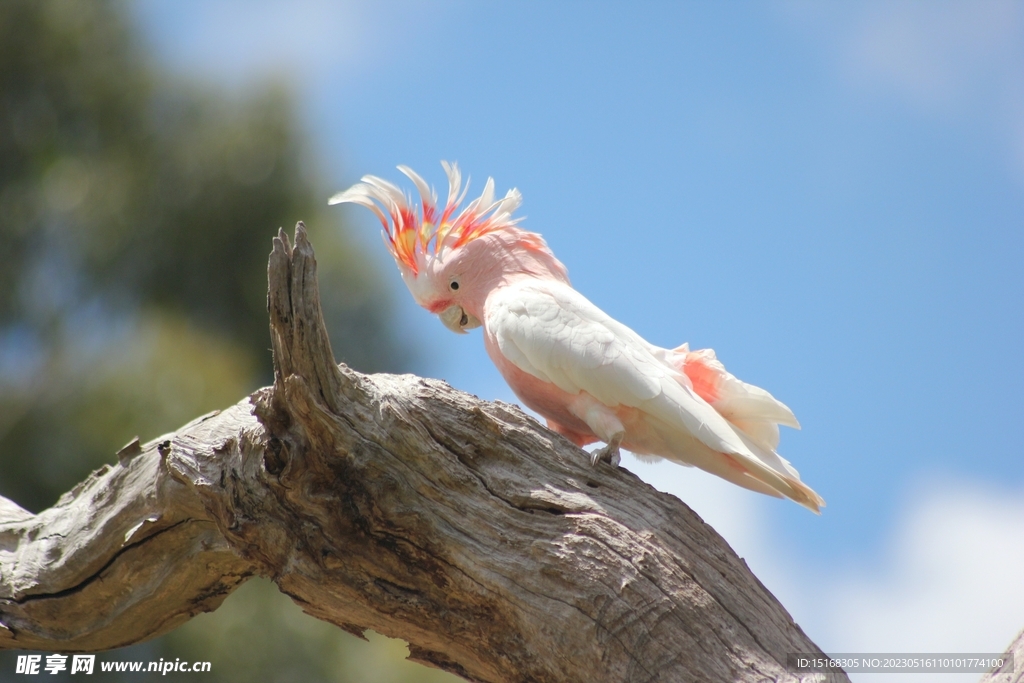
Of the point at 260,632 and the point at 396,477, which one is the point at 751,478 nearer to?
the point at 396,477

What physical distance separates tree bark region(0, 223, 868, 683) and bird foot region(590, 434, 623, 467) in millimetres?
38

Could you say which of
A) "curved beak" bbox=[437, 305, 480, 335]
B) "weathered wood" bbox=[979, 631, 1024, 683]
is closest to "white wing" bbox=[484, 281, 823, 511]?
"curved beak" bbox=[437, 305, 480, 335]

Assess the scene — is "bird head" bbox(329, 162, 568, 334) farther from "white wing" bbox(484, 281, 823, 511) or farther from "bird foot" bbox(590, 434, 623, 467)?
"bird foot" bbox(590, 434, 623, 467)

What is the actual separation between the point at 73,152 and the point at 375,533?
12340 millimetres

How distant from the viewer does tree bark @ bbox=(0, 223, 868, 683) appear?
2.75 m

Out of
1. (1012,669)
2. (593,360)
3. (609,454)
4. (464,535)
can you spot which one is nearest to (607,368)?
(593,360)

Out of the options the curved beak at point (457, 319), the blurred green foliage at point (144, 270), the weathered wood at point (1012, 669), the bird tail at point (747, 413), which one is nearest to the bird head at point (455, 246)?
the curved beak at point (457, 319)

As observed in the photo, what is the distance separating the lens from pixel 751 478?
11.1 feet

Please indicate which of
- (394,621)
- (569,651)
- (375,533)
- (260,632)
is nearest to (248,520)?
(375,533)

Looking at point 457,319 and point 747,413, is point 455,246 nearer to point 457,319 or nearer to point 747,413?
point 457,319

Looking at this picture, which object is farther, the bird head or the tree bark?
the bird head

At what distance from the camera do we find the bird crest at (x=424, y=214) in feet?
12.7

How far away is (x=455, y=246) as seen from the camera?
3811 millimetres

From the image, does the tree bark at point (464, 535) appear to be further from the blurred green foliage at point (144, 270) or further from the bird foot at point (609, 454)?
the blurred green foliage at point (144, 270)
